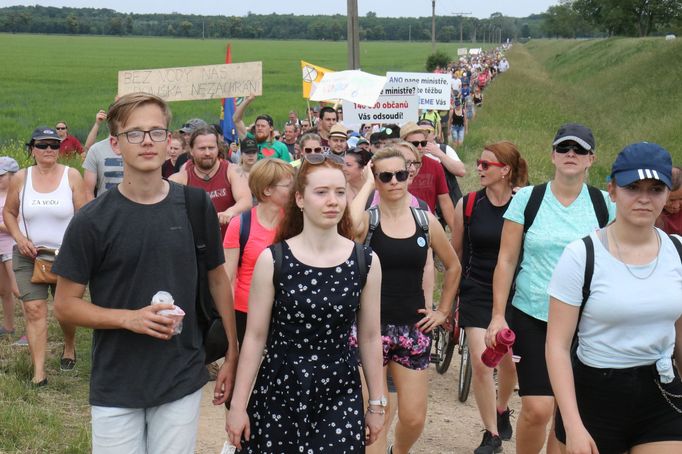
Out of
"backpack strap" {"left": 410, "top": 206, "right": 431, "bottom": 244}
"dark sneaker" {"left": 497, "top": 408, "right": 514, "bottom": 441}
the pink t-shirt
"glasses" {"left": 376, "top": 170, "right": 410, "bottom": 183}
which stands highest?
"glasses" {"left": 376, "top": 170, "right": 410, "bottom": 183}

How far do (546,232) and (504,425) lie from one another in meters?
1.92

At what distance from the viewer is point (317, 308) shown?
3439 mm

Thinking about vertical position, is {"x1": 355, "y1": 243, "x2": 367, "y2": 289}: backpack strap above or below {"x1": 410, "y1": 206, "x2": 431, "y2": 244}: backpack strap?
above

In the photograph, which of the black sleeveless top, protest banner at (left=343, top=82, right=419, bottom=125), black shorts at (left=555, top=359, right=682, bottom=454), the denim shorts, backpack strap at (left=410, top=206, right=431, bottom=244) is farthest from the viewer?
the denim shorts

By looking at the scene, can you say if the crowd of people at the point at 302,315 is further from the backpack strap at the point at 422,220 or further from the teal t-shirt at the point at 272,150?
the teal t-shirt at the point at 272,150

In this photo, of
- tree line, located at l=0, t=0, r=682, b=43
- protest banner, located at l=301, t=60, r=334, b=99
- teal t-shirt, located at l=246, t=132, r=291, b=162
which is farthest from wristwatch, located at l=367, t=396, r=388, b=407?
tree line, located at l=0, t=0, r=682, b=43

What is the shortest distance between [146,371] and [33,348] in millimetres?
3700

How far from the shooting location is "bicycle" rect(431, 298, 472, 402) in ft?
21.5

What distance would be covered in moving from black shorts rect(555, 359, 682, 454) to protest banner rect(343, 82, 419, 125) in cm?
912

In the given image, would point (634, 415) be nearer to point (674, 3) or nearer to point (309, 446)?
point (309, 446)

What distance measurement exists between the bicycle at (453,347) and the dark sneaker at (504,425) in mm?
547

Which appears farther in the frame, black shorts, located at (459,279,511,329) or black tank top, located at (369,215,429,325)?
black shorts, located at (459,279,511,329)

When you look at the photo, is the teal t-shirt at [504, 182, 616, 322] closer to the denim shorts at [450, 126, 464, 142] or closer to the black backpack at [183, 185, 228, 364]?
the black backpack at [183, 185, 228, 364]

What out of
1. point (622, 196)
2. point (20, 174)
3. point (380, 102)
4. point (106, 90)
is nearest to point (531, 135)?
point (380, 102)
